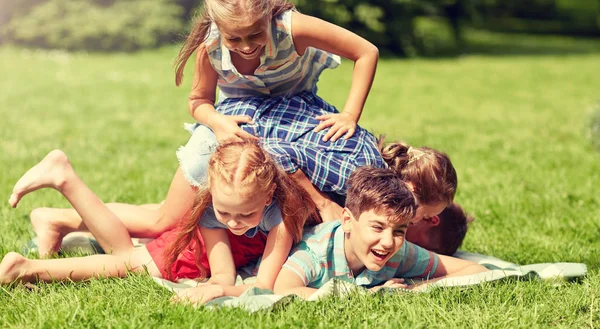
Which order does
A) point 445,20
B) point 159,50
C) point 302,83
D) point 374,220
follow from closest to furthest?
point 374,220 → point 302,83 → point 159,50 → point 445,20

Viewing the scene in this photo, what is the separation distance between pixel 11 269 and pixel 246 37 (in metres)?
1.50

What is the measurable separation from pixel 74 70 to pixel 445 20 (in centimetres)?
1060

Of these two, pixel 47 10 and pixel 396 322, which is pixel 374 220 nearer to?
pixel 396 322

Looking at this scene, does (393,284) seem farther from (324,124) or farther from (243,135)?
(243,135)

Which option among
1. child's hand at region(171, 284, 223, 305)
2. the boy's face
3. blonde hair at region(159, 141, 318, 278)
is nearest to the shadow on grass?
blonde hair at region(159, 141, 318, 278)

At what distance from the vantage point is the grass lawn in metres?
3.06

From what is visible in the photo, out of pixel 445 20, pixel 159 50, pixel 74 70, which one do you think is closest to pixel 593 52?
pixel 445 20

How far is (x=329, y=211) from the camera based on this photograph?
146 inches

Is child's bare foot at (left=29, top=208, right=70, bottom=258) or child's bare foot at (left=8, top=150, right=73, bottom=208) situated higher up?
child's bare foot at (left=8, top=150, right=73, bottom=208)

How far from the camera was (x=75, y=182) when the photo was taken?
3734mm

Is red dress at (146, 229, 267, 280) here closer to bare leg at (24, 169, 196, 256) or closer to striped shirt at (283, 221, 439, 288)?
bare leg at (24, 169, 196, 256)

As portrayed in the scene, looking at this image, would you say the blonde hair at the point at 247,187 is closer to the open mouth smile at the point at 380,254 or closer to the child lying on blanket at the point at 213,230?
the child lying on blanket at the point at 213,230

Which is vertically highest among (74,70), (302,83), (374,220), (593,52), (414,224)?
(302,83)

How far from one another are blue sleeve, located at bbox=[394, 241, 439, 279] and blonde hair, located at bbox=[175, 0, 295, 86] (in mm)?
1328
